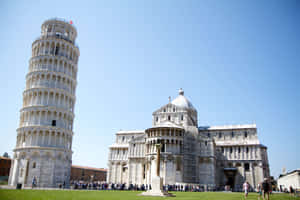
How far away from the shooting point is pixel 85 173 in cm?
8950

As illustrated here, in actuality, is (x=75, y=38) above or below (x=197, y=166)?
above

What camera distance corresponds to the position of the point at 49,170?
146 feet

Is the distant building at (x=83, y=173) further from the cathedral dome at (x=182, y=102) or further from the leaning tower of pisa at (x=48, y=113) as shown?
the cathedral dome at (x=182, y=102)

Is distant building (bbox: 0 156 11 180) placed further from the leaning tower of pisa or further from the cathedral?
the cathedral

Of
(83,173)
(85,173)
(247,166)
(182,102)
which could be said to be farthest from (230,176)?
(85,173)

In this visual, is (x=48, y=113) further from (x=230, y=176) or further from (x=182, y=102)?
(x=230, y=176)

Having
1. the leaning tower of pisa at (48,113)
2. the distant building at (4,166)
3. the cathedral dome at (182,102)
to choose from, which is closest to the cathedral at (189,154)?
the cathedral dome at (182,102)

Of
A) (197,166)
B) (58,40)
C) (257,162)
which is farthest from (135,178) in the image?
(58,40)

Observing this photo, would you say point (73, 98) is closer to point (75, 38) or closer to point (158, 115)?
point (75, 38)

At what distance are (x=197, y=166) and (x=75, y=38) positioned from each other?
38.8 meters

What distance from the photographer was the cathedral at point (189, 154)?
54.0 metres

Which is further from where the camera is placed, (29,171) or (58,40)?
(58,40)

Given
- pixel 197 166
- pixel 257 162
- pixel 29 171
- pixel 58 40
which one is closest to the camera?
pixel 29 171

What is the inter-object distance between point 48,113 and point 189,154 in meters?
30.1
